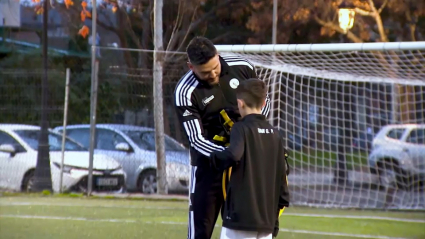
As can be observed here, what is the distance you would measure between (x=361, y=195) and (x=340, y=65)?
258cm

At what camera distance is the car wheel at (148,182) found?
1395 centimetres

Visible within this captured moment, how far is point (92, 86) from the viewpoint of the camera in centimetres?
1384

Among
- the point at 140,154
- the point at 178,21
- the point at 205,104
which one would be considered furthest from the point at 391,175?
the point at 205,104

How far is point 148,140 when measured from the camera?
1409cm

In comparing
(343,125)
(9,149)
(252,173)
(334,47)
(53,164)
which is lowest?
(252,173)

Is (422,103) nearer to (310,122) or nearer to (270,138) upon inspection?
(310,122)

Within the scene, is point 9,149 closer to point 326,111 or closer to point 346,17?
point 326,111

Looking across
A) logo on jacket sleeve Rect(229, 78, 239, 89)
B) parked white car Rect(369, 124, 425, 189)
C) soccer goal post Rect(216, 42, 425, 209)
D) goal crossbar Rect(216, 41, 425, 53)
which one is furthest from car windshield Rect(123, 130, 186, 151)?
logo on jacket sleeve Rect(229, 78, 239, 89)

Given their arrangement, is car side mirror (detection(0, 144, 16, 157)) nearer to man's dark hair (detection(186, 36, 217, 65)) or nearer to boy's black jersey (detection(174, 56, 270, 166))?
boy's black jersey (detection(174, 56, 270, 166))

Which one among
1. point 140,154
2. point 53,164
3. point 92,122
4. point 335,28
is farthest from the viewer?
point 335,28

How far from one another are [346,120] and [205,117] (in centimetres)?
968

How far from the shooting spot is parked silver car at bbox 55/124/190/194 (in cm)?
1388

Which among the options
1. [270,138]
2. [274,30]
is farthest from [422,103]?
[270,138]

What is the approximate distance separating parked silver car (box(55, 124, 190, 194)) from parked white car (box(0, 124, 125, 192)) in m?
0.18
